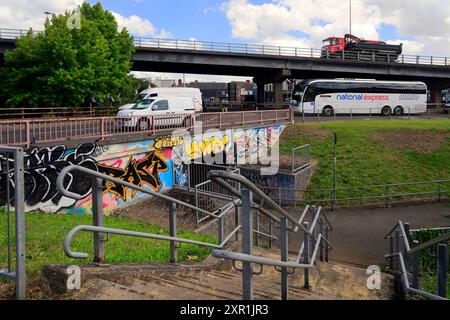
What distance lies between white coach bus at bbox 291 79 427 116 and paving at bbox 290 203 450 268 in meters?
21.2

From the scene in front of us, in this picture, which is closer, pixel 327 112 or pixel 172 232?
pixel 172 232

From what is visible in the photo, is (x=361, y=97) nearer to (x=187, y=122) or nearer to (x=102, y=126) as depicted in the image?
(x=187, y=122)

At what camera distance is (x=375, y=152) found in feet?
80.0

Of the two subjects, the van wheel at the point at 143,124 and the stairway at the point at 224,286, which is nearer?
the stairway at the point at 224,286

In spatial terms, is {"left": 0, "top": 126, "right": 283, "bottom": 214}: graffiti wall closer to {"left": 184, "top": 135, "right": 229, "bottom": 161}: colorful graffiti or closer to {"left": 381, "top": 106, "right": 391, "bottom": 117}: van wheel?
{"left": 184, "top": 135, "right": 229, "bottom": 161}: colorful graffiti

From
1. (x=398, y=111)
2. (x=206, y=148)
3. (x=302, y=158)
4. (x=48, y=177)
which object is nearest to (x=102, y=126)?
(x=48, y=177)

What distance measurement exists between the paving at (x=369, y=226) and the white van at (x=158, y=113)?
7.13 metres

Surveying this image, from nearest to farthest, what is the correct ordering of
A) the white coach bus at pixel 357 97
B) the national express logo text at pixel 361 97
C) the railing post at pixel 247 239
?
the railing post at pixel 247 239 → the white coach bus at pixel 357 97 → the national express logo text at pixel 361 97

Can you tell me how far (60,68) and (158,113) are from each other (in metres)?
14.7

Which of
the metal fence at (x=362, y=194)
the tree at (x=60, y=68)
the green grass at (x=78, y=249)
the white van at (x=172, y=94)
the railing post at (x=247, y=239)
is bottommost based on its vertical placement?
the metal fence at (x=362, y=194)

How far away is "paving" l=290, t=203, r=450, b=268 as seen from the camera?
12500mm

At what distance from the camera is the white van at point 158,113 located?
16.4m

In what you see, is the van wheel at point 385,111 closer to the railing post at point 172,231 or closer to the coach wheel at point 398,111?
the coach wheel at point 398,111

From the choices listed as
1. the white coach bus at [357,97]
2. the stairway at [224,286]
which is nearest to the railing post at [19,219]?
the stairway at [224,286]
